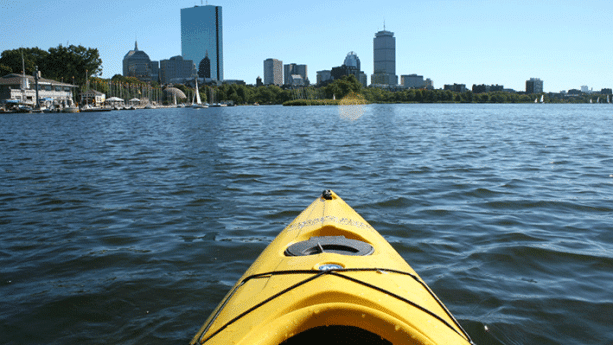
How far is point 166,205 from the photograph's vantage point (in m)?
8.57

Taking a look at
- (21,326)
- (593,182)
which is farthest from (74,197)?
(593,182)

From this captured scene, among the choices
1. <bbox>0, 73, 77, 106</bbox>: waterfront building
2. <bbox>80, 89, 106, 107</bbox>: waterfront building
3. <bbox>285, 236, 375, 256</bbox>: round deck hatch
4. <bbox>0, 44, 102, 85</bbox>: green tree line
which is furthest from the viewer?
<bbox>80, 89, 106, 107</bbox>: waterfront building

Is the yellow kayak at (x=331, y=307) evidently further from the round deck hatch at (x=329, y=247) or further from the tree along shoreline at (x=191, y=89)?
the tree along shoreline at (x=191, y=89)

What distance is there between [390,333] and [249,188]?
7854 millimetres

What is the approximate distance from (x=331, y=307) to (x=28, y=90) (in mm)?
89673

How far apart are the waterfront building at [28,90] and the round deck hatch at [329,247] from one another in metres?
84.5

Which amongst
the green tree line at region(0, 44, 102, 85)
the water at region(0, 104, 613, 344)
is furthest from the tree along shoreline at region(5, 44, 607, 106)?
the water at region(0, 104, 613, 344)

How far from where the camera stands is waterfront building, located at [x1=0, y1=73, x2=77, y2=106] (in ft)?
247

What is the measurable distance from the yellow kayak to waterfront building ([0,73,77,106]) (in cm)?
8498

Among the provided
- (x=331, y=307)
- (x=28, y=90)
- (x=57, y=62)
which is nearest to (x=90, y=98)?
(x=57, y=62)

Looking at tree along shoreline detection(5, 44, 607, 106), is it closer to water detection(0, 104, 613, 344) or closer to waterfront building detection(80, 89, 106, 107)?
waterfront building detection(80, 89, 106, 107)

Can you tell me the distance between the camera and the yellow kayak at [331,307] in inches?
99.1

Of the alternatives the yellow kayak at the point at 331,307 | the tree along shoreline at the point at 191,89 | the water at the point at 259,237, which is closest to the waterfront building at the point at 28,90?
the tree along shoreline at the point at 191,89

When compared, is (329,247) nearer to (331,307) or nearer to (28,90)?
(331,307)
